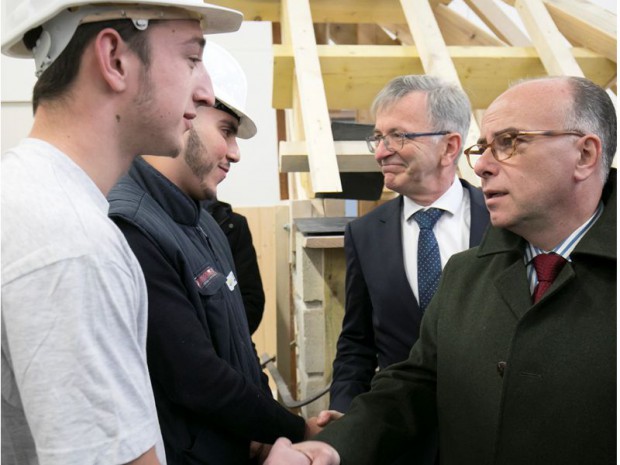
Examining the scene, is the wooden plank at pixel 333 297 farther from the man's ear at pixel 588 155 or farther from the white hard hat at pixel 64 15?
the white hard hat at pixel 64 15

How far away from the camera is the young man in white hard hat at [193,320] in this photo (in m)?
1.51

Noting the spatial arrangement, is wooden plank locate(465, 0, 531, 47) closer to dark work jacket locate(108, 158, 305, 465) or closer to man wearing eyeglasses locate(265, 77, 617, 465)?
man wearing eyeglasses locate(265, 77, 617, 465)

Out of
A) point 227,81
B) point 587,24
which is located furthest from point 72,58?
point 587,24

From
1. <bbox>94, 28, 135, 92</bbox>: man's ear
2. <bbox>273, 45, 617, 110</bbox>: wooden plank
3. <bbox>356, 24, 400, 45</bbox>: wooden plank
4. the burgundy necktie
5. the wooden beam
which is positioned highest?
<bbox>356, 24, 400, 45</bbox>: wooden plank

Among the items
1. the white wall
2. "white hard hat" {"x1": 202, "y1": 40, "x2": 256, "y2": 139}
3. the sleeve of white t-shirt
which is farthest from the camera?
the white wall

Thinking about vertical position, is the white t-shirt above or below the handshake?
above

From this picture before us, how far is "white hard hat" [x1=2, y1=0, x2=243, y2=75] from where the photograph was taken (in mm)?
1103

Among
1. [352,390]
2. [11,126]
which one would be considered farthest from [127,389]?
[11,126]

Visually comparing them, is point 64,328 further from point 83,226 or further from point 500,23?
point 500,23

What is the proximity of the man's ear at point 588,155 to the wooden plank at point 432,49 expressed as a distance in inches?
36.2

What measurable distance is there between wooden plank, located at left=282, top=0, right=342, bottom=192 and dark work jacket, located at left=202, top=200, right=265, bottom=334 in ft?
3.36

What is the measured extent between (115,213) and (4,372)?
2.04 ft

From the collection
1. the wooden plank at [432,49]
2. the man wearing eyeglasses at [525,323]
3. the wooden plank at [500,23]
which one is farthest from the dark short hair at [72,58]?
the wooden plank at [500,23]

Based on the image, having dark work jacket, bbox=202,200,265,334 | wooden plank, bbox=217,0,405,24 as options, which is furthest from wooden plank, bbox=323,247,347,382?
wooden plank, bbox=217,0,405,24
